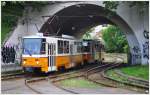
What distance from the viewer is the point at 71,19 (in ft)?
147

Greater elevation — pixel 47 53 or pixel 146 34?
pixel 146 34

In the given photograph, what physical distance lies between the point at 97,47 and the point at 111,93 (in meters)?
26.4

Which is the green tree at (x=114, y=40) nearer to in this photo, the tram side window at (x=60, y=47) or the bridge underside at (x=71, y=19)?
the bridge underside at (x=71, y=19)

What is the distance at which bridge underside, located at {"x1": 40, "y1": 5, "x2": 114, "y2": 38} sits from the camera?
40.3 metres

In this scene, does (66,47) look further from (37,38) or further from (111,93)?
(111,93)

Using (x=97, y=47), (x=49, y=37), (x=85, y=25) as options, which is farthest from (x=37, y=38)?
(x=85, y=25)

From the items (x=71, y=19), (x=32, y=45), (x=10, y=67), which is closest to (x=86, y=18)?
(x=71, y=19)

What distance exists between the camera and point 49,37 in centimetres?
2783

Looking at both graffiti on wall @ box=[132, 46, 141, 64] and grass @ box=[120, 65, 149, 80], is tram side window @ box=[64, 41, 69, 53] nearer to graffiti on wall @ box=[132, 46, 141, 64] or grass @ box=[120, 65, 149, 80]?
grass @ box=[120, 65, 149, 80]

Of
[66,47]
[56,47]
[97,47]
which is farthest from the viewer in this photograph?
[97,47]

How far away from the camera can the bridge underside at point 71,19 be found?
40.3m

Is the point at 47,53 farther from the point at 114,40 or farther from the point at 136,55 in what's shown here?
the point at 114,40

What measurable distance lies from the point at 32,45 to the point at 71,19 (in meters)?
17.9

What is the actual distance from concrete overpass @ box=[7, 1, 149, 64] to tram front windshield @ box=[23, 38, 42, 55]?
35.9ft
